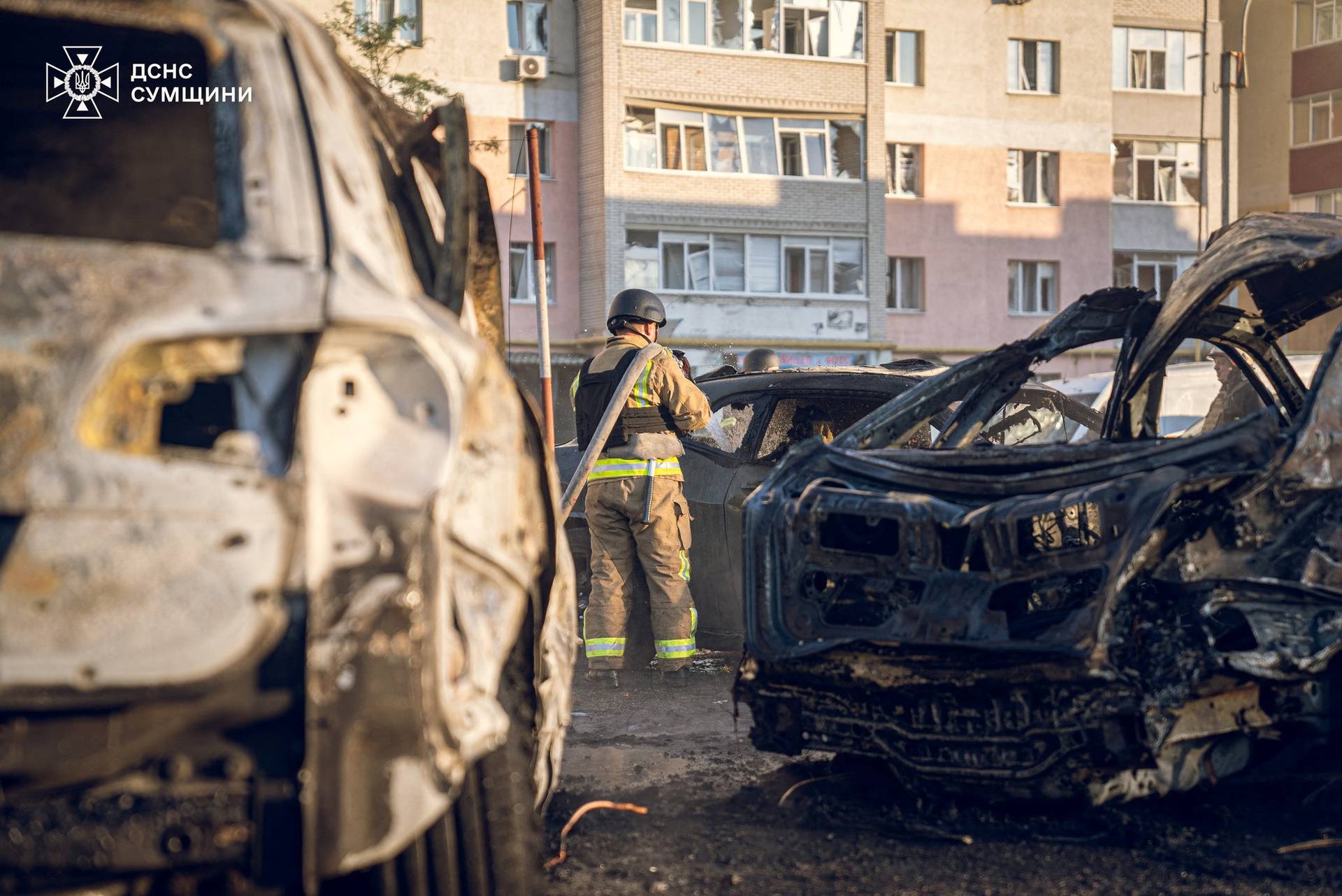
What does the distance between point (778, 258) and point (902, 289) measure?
3.91 metres

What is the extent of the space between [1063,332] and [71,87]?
3555 mm

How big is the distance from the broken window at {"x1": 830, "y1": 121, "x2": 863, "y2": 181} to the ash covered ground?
95.5 feet

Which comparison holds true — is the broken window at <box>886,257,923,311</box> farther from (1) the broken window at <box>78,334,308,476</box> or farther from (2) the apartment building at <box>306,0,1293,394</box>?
(1) the broken window at <box>78,334,308,476</box>

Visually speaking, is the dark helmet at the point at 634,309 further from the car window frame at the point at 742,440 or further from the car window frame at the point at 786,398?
the car window frame at the point at 786,398

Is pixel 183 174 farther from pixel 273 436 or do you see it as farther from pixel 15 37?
pixel 273 436

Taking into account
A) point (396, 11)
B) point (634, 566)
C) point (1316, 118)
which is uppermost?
point (396, 11)

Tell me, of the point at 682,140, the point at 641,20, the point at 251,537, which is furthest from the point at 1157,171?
the point at 251,537

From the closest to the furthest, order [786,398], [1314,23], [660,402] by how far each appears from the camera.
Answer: [660,402] → [786,398] → [1314,23]

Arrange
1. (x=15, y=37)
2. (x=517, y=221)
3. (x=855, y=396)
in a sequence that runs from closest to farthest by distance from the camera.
→ (x=15, y=37)
(x=855, y=396)
(x=517, y=221)

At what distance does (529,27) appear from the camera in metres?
31.7

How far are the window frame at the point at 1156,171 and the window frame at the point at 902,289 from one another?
19.1ft

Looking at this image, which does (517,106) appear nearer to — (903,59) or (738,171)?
(738,171)

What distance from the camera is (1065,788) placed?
Answer: 4250 millimetres

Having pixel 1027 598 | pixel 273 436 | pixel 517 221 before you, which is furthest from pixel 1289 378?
pixel 517 221
